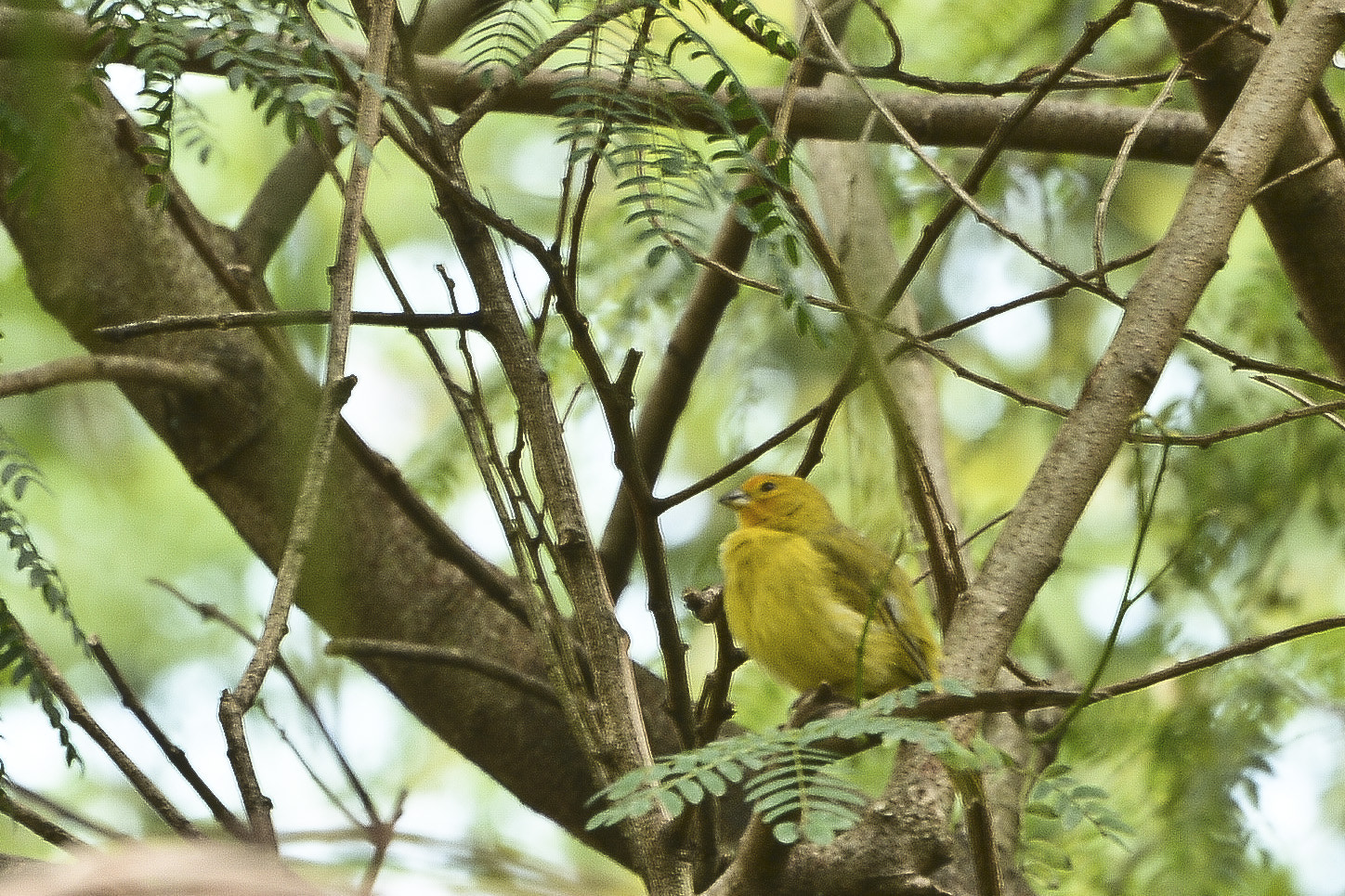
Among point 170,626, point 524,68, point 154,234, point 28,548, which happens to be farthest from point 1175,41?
point 170,626

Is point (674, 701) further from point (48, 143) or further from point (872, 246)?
point (872, 246)

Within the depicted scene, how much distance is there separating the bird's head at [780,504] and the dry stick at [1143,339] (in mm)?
2505

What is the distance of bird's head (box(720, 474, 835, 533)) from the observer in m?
4.54

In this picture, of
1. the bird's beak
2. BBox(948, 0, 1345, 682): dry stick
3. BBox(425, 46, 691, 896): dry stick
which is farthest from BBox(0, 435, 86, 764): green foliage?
the bird's beak

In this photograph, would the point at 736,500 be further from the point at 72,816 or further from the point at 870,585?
the point at 72,816

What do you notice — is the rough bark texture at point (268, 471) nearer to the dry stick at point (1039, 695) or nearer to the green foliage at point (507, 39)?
the green foliage at point (507, 39)

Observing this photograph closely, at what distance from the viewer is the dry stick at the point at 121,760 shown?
1.68 m

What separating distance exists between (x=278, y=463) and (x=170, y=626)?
115 inches

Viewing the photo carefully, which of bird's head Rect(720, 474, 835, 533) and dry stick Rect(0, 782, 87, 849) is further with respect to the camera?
bird's head Rect(720, 474, 835, 533)

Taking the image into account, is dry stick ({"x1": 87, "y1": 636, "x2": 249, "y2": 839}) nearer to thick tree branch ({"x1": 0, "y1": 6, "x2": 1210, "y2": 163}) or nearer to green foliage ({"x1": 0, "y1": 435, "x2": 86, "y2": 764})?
green foliage ({"x1": 0, "y1": 435, "x2": 86, "y2": 764})

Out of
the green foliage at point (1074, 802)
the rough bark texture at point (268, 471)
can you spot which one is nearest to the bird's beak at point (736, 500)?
the rough bark texture at point (268, 471)

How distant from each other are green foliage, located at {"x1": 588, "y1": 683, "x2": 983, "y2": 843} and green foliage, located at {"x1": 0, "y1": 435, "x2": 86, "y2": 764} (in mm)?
840

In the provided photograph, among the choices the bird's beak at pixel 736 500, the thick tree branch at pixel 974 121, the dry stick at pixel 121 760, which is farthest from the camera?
the bird's beak at pixel 736 500

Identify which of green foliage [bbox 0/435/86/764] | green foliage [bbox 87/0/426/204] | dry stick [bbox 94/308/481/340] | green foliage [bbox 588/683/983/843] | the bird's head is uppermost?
the bird's head
